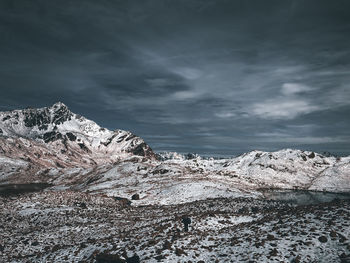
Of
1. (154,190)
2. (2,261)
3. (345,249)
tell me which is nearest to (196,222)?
(345,249)

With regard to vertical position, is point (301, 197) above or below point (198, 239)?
below

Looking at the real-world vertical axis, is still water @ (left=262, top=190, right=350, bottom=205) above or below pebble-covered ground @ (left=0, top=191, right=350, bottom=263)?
below

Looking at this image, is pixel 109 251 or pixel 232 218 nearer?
pixel 109 251

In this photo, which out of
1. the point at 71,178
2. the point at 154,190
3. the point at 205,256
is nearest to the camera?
the point at 205,256

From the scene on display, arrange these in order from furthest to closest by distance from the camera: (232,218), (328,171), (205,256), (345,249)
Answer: (328,171)
(232,218)
(205,256)
(345,249)

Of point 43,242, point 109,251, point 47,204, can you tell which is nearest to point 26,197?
point 47,204

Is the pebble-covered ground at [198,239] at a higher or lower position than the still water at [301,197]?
higher

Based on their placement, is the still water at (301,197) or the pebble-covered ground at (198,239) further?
the still water at (301,197)

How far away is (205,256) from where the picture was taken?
2161 centimetres

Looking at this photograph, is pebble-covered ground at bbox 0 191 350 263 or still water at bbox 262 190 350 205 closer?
pebble-covered ground at bbox 0 191 350 263

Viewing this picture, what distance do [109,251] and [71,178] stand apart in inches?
7407

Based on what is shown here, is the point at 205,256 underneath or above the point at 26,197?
underneath

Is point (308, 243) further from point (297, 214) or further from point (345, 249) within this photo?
point (297, 214)

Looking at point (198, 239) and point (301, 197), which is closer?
point (198, 239)
